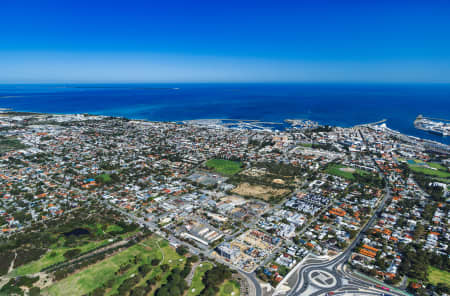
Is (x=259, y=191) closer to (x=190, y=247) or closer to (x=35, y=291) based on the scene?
(x=190, y=247)

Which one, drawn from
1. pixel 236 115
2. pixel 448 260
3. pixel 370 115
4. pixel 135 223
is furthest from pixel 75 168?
pixel 370 115

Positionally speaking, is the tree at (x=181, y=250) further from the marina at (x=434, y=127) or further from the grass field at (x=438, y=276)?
the marina at (x=434, y=127)

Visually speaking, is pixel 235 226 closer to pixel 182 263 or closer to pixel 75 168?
pixel 182 263

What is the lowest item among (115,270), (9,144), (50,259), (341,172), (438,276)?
(438,276)

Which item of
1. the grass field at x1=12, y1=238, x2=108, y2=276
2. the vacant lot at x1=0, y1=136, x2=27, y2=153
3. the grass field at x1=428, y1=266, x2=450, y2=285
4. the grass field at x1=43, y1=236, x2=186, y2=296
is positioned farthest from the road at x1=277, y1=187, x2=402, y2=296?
the vacant lot at x1=0, y1=136, x2=27, y2=153

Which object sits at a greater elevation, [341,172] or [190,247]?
[341,172]

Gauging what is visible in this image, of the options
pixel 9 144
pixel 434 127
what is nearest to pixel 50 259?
pixel 9 144

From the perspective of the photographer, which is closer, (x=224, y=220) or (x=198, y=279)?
(x=198, y=279)
